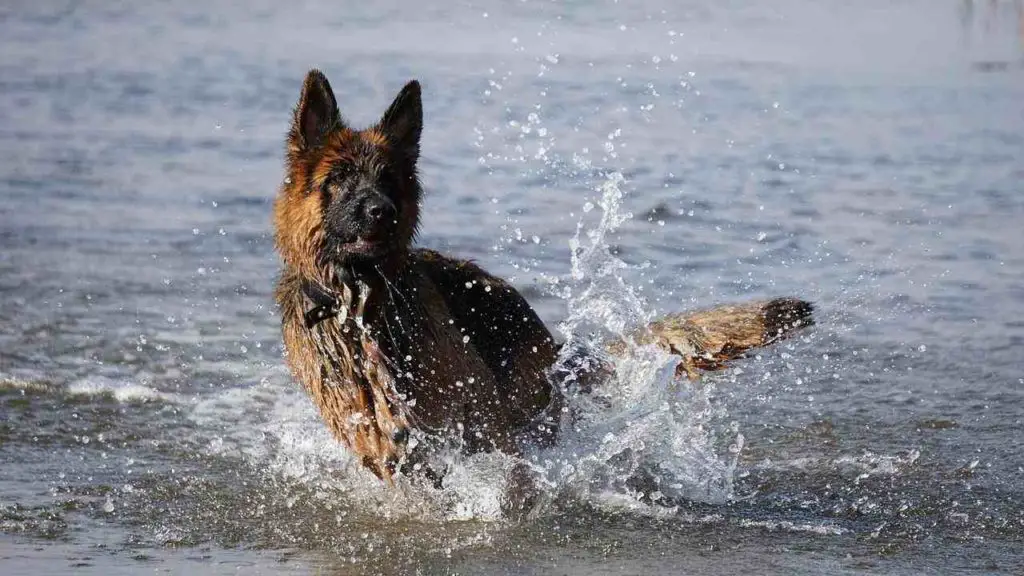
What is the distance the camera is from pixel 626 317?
807 cm

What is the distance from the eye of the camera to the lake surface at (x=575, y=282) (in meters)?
6.64

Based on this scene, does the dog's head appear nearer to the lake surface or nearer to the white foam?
the lake surface

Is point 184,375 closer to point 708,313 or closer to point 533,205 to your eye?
point 708,313

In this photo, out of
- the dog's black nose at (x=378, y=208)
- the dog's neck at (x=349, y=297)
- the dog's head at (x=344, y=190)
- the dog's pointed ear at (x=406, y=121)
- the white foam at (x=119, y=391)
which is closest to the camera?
the dog's black nose at (x=378, y=208)

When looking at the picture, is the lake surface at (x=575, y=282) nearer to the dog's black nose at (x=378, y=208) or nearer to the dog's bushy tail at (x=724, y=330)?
the dog's bushy tail at (x=724, y=330)

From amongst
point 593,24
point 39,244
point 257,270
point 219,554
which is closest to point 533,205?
point 257,270

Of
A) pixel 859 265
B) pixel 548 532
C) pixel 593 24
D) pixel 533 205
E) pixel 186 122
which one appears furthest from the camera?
pixel 593 24

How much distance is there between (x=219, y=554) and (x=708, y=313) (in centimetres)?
300

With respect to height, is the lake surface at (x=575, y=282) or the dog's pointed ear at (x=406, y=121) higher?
the dog's pointed ear at (x=406, y=121)

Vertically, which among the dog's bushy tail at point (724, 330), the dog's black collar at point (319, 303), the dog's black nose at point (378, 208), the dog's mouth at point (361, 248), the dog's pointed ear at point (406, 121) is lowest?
the dog's bushy tail at point (724, 330)

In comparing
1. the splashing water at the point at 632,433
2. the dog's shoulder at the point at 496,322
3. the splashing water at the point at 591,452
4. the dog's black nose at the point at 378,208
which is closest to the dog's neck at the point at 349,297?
the dog's black nose at the point at 378,208

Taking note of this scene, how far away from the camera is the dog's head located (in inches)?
259

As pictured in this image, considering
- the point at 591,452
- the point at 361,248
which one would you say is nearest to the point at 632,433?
the point at 591,452

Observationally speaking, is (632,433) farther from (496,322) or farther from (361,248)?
(361,248)
